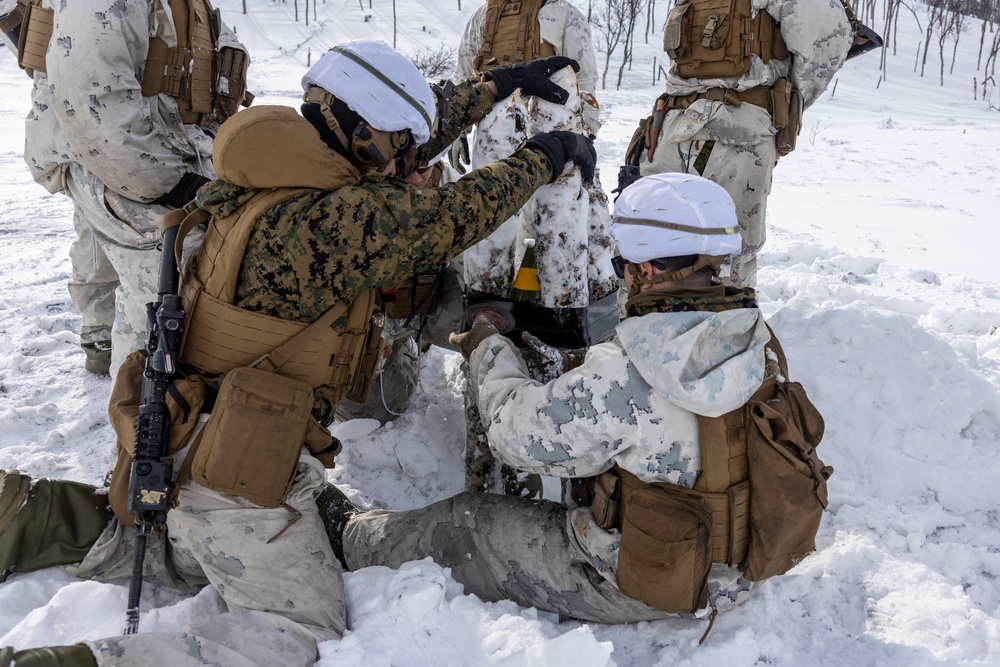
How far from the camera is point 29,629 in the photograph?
2031 millimetres

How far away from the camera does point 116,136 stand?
2.97 m

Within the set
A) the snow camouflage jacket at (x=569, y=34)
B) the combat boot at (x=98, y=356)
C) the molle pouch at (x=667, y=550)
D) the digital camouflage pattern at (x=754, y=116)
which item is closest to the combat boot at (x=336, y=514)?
the molle pouch at (x=667, y=550)

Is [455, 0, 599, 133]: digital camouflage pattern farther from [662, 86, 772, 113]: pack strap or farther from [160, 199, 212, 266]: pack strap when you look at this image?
[160, 199, 212, 266]: pack strap

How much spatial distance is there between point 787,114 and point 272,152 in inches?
132

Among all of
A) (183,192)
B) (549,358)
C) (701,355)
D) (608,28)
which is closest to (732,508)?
(701,355)

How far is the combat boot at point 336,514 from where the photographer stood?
2.61 metres

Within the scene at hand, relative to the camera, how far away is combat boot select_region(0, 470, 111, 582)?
2334 mm

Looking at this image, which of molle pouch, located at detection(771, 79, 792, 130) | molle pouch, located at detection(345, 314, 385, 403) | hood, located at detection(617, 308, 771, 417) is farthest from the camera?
molle pouch, located at detection(771, 79, 792, 130)

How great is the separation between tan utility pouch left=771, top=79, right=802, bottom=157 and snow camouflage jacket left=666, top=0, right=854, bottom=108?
5 centimetres

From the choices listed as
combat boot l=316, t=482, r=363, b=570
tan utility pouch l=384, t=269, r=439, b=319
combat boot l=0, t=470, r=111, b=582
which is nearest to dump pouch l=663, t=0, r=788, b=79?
tan utility pouch l=384, t=269, r=439, b=319

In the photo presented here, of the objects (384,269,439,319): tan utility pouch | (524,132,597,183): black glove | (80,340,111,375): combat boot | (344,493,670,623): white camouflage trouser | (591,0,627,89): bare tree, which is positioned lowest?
(80,340,111,375): combat boot

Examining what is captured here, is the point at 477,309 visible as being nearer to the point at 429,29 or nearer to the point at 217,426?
the point at 217,426

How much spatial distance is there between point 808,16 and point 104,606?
14.4 feet

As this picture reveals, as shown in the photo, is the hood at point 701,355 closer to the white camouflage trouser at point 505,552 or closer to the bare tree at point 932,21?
the white camouflage trouser at point 505,552
